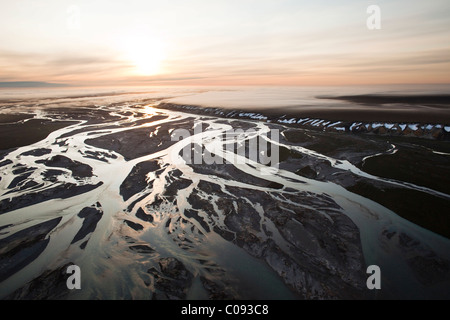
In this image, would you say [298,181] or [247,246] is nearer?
[247,246]

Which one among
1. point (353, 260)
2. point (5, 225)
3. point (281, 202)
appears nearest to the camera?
point (353, 260)

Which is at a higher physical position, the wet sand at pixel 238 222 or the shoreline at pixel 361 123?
the shoreline at pixel 361 123

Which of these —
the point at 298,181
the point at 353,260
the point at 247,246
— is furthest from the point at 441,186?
the point at 247,246

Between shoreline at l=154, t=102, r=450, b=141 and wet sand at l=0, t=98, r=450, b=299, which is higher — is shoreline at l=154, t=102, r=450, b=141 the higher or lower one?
the higher one

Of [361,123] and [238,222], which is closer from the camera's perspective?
[238,222]

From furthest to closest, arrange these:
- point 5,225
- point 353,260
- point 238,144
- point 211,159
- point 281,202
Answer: point 238,144 < point 211,159 < point 281,202 < point 5,225 < point 353,260

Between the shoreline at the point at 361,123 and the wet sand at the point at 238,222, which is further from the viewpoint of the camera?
the shoreline at the point at 361,123

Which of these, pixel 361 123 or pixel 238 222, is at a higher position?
pixel 361 123

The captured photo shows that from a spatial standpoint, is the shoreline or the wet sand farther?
the shoreline
